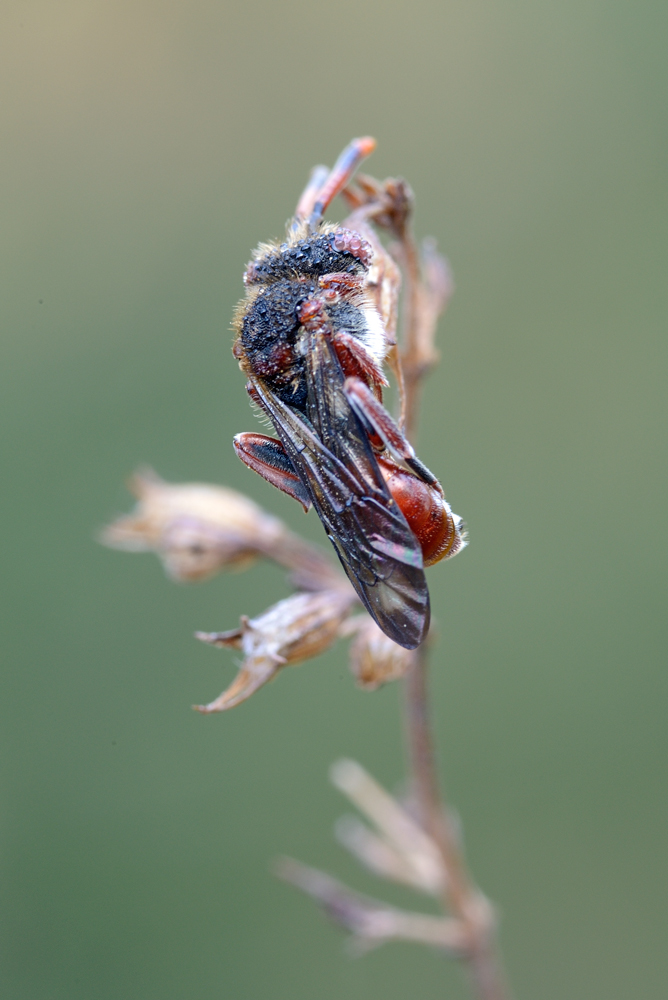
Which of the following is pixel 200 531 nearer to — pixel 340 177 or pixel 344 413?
pixel 344 413

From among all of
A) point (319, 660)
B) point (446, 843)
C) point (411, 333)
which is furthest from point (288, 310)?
point (319, 660)

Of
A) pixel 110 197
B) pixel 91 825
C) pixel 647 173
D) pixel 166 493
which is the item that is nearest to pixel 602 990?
pixel 91 825

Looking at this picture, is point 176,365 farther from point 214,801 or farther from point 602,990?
point 602,990

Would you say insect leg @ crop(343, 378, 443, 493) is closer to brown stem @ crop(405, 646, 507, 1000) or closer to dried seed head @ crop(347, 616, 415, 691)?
dried seed head @ crop(347, 616, 415, 691)

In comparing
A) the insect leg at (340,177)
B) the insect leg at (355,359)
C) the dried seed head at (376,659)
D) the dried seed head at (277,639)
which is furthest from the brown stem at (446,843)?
the insect leg at (340,177)

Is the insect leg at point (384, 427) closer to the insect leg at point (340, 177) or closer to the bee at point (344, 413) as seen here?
the bee at point (344, 413)

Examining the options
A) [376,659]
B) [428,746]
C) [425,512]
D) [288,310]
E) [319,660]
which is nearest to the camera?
[425,512]
